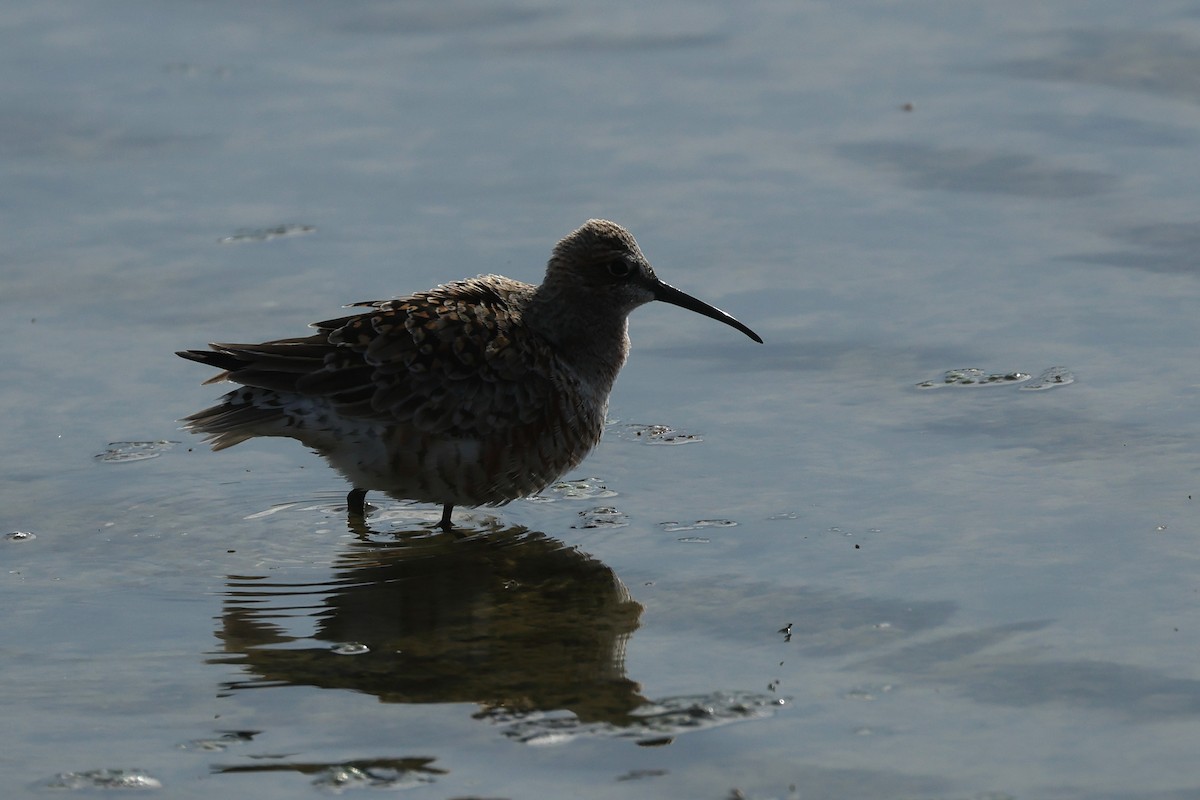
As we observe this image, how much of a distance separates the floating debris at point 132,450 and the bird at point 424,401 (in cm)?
71

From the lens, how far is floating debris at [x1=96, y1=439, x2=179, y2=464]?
863 cm

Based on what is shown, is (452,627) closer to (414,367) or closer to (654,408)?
(414,367)

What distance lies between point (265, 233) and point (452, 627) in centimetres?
483

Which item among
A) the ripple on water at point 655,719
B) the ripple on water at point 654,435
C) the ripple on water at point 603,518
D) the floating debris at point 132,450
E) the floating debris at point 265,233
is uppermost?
the floating debris at point 265,233

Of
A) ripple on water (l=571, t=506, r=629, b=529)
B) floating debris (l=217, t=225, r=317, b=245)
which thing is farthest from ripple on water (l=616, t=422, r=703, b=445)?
floating debris (l=217, t=225, r=317, b=245)

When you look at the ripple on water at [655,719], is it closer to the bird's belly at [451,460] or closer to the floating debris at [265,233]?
the bird's belly at [451,460]

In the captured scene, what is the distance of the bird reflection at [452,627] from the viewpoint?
6.47m

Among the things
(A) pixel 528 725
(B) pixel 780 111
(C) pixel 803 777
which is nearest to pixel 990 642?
(C) pixel 803 777

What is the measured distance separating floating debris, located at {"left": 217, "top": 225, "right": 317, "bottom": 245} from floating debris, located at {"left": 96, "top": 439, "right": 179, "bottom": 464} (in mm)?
2578

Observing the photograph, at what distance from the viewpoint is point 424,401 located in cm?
797

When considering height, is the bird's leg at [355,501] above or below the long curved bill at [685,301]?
below

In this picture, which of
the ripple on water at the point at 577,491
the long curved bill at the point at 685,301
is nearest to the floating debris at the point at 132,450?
the ripple on water at the point at 577,491

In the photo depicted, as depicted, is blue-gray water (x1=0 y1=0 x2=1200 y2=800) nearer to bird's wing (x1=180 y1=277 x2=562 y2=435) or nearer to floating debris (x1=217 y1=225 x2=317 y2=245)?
floating debris (x1=217 y1=225 x2=317 y2=245)

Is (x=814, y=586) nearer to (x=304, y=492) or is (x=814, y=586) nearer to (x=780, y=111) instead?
(x=304, y=492)
